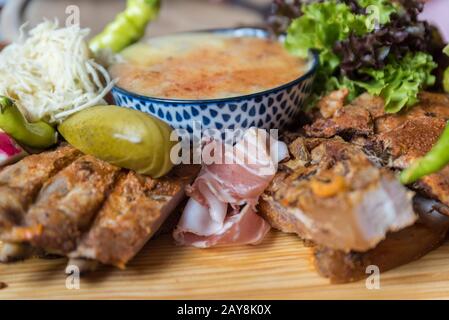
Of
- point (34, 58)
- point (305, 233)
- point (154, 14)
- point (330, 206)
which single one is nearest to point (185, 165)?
point (305, 233)

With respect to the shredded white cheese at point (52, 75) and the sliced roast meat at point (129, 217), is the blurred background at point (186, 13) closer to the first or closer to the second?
the shredded white cheese at point (52, 75)

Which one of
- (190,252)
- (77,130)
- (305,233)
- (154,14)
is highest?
(154,14)

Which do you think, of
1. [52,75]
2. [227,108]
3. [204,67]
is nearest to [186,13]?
[204,67]

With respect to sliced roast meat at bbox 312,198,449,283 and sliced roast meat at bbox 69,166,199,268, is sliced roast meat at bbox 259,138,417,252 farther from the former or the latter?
sliced roast meat at bbox 69,166,199,268

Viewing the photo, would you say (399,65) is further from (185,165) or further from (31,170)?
(31,170)

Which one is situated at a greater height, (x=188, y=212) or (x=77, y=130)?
(x=77, y=130)

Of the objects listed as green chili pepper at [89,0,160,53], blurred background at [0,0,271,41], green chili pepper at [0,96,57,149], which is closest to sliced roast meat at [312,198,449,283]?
green chili pepper at [0,96,57,149]

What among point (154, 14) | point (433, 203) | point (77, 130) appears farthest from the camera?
point (154, 14)
